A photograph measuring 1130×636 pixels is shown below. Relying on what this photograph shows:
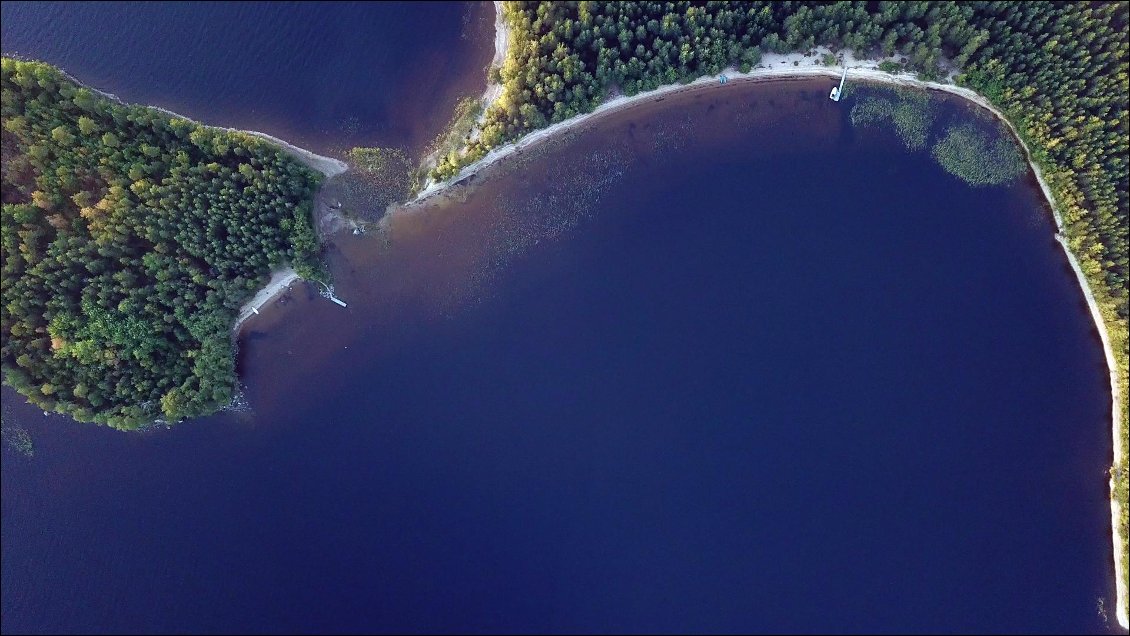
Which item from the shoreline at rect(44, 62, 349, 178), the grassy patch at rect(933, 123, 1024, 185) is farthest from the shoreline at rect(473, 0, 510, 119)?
the grassy patch at rect(933, 123, 1024, 185)

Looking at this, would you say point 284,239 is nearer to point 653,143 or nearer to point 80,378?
point 80,378

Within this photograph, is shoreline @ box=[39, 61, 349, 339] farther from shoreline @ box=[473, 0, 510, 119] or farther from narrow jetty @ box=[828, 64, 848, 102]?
narrow jetty @ box=[828, 64, 848, 102]

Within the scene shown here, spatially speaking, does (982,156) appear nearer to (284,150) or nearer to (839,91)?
(839,91)

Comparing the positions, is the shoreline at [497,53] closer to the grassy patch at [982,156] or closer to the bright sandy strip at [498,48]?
the bright sandy strip at [498,48]

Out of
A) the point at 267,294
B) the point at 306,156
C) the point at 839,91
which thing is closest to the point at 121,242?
the point at 267,294

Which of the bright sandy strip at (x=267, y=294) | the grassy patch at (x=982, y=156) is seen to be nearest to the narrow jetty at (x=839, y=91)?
the grassy patch at (x=982, y=156)
